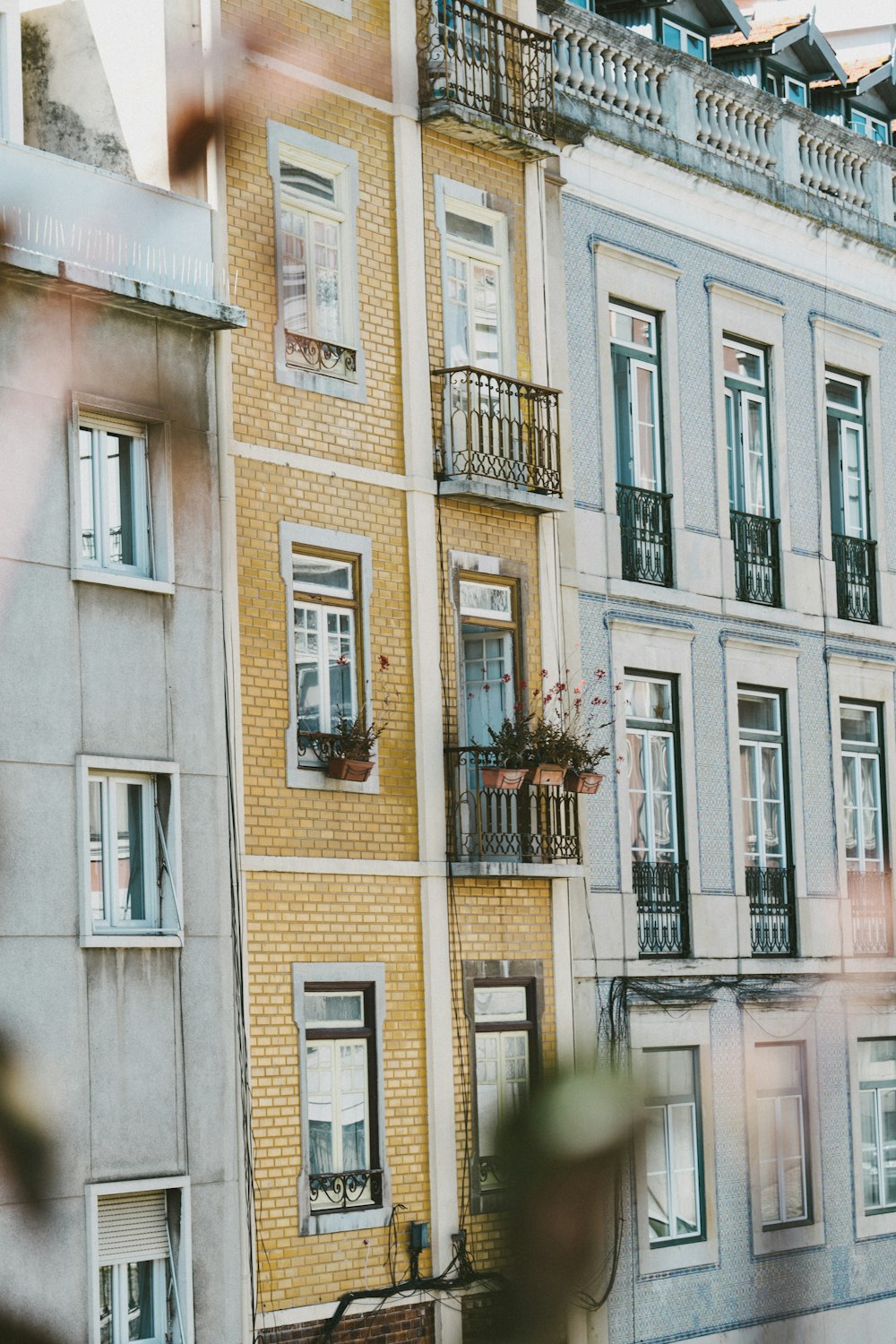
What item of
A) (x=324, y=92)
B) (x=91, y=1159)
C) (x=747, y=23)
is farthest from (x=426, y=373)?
(x=747, y=23)

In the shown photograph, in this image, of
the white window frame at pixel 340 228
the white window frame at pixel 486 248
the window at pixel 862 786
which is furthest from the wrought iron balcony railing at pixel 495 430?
the window at pixel 862 786

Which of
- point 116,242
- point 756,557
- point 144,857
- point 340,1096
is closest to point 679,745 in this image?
point 756,557

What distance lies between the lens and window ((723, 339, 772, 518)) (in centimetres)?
2325

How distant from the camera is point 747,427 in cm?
2353

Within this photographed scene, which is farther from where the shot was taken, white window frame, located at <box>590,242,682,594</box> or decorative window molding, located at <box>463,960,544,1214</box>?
white window frame, located at <box>590,242,682,594</box>

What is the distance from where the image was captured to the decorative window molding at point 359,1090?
1590cm

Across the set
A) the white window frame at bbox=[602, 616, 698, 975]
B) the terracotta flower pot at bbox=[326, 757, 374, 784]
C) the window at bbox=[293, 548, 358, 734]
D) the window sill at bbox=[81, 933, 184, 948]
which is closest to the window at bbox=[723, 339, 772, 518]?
the white window frame at bbox=[602, 616, 698, 975]

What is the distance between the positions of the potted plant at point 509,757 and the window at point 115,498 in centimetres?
387

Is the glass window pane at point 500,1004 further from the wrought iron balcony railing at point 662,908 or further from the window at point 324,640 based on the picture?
the window at point 324,640

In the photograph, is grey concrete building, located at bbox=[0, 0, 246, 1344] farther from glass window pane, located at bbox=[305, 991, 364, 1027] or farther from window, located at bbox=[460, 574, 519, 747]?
window, located at bbox=[460, 574, 519, 747]

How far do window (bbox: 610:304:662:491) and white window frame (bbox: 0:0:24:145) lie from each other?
8077 millimetres

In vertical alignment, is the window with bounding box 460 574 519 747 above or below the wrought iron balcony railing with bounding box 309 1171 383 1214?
above

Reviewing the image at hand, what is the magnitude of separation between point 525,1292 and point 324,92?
52.6ft

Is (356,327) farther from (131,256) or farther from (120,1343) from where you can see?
(120,1343)
